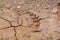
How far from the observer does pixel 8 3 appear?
95.8 inches

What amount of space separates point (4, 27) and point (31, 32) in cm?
27

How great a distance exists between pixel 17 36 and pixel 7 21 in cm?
22

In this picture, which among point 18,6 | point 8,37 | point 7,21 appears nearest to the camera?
point 8,37

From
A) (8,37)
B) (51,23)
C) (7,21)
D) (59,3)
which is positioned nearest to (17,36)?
(8,37)

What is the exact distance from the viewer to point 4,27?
219cm

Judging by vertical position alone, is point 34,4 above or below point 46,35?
above

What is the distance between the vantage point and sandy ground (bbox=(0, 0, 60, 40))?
6.96ft

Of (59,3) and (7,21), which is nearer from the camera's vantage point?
(7,21)

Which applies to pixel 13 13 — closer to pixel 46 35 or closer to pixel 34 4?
pixel 34 4

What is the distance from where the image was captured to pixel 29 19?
227 centimetres

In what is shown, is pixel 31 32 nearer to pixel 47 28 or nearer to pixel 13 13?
pixel 47 28

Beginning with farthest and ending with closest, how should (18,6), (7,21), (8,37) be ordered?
(18,6), (7,21), (8,37)

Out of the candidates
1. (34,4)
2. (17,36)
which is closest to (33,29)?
(17,36)

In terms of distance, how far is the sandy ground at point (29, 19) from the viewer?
2121 mm
